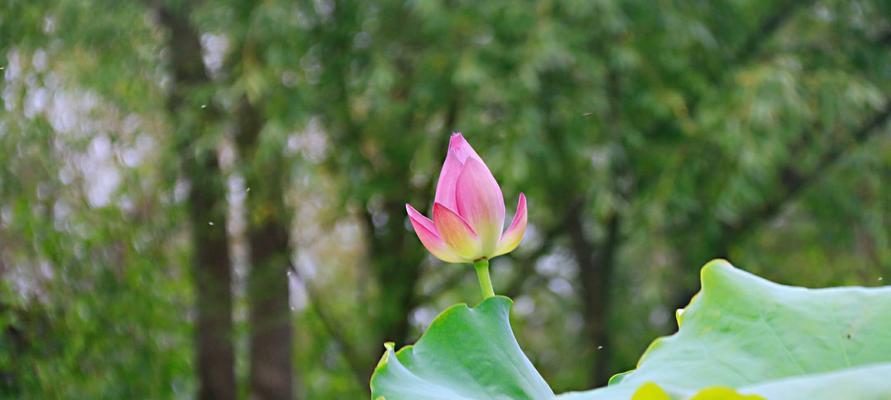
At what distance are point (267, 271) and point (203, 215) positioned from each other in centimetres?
31

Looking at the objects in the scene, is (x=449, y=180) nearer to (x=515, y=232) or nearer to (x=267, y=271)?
(x=515, y=232)

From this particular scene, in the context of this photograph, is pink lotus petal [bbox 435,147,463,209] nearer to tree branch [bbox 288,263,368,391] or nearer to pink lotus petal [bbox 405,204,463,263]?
pink lotus petal [bbox 405,204,463,263]

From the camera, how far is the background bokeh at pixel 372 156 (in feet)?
11.3

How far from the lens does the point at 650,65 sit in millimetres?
3916

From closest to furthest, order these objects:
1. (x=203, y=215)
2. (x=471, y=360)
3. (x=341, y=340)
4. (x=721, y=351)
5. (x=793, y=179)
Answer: (x=721, y=351) → (x=471, y=360) → (x=203, y=215) → (x=793, y=179) → (x=341, y=340)

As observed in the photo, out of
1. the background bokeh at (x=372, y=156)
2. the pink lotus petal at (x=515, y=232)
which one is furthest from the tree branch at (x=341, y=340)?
the pink lotus petal at (x=515, y=232)

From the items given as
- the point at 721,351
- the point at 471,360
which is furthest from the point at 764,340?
the point at 471,360

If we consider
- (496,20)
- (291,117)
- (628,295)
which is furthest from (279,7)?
(628,295)

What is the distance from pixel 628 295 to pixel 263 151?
224 centimetres

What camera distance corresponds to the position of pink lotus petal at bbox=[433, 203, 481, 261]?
74 centimetres

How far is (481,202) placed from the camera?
76 cm

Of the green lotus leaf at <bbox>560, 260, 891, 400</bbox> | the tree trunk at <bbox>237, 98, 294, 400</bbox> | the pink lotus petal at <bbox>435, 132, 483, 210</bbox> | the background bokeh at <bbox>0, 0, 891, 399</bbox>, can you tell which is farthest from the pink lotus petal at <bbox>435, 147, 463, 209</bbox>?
the tree trunk at <bbox>237, 98, 294, 400</bbox>

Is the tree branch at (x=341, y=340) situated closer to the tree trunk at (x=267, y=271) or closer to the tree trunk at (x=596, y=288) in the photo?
the tree trunk at (x=267, y=271)

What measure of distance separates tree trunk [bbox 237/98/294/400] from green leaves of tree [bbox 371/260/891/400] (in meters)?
3.23
